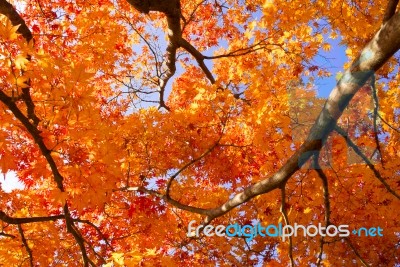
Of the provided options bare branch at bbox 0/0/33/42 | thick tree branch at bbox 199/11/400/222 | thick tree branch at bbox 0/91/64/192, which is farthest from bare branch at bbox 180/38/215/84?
thick tree branch at bbox 0/91/64/192

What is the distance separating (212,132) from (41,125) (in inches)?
137

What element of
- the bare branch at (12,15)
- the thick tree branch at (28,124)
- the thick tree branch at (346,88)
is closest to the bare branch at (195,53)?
the bare branch at (12,15)

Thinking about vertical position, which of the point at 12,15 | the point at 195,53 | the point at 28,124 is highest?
the point at 195,53

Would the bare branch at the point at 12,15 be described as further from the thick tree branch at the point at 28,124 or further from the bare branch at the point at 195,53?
the bare branch at the point at 195,53

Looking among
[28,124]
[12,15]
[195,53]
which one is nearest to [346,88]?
[28,124]

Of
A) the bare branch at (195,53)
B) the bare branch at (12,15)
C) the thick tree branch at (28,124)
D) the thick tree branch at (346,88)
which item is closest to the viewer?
the thick tree branch at (346,88)

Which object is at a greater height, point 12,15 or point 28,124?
point 12,15

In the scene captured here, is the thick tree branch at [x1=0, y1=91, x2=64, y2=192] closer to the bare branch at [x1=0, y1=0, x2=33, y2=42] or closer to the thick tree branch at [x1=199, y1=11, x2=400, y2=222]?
the bare branch at [x1=0, y1=0, x2=33, y2=42]

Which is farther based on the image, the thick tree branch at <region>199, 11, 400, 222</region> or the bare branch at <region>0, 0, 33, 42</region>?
the bare branch at <region>0, 0, 33, 42</region>

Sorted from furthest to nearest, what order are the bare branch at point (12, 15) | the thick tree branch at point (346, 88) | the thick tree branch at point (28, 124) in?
the bare branch at point (12, 15), the thick tree branch at point (28, 124), the thick tree branch at point (346, 88)

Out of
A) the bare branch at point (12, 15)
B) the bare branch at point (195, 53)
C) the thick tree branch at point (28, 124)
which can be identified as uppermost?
the bare branch at point (195, 53)

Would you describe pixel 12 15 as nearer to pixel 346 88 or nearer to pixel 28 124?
pixel 28 124

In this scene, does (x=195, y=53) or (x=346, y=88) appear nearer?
(x=346, y=88)

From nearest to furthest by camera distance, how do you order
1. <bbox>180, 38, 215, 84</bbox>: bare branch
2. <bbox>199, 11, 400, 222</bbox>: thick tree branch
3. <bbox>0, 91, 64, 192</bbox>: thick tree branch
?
<bbox>199, 11, 400, 222</bbox>: thick tree branch
<bbox>0, 91, 64, 192</bbox>: thick tree branch
<bbox>180, 38, 215, 84</bbox>: bare branch
